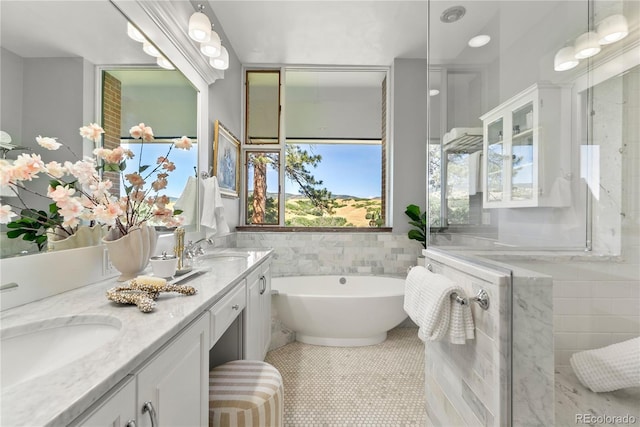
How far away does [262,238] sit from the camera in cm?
328

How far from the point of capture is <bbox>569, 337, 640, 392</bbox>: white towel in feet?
3.07

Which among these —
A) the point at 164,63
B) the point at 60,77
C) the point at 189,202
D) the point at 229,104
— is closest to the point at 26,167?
the point at 60,77

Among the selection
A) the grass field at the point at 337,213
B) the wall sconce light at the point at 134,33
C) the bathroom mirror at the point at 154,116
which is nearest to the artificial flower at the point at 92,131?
the bathroom mirror at the point at 154,116

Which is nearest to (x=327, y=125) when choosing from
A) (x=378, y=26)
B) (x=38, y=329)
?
(x=378, y=26)

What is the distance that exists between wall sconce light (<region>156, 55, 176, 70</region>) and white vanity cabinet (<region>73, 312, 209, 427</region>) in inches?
57.8

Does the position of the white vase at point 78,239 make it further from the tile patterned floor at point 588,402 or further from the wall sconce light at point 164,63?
the tile patterned floor at point 588,402

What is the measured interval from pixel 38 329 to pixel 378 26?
3032mm

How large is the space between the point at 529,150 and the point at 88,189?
6.23 ft

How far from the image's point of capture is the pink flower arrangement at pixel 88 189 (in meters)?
0.83

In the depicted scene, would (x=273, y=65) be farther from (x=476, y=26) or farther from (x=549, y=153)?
(x=549, y=153)

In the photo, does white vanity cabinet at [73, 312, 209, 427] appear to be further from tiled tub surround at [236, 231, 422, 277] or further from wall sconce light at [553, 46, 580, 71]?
tiled tub surround at [236, 231, 422, 277]

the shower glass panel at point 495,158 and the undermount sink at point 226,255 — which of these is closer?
the shower glass panel at point 495,158

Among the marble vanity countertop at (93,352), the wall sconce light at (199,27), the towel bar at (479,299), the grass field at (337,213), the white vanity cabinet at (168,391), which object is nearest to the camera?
the marble vanity countertop at (93,352)

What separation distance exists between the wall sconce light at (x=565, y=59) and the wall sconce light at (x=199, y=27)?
6.47ft
